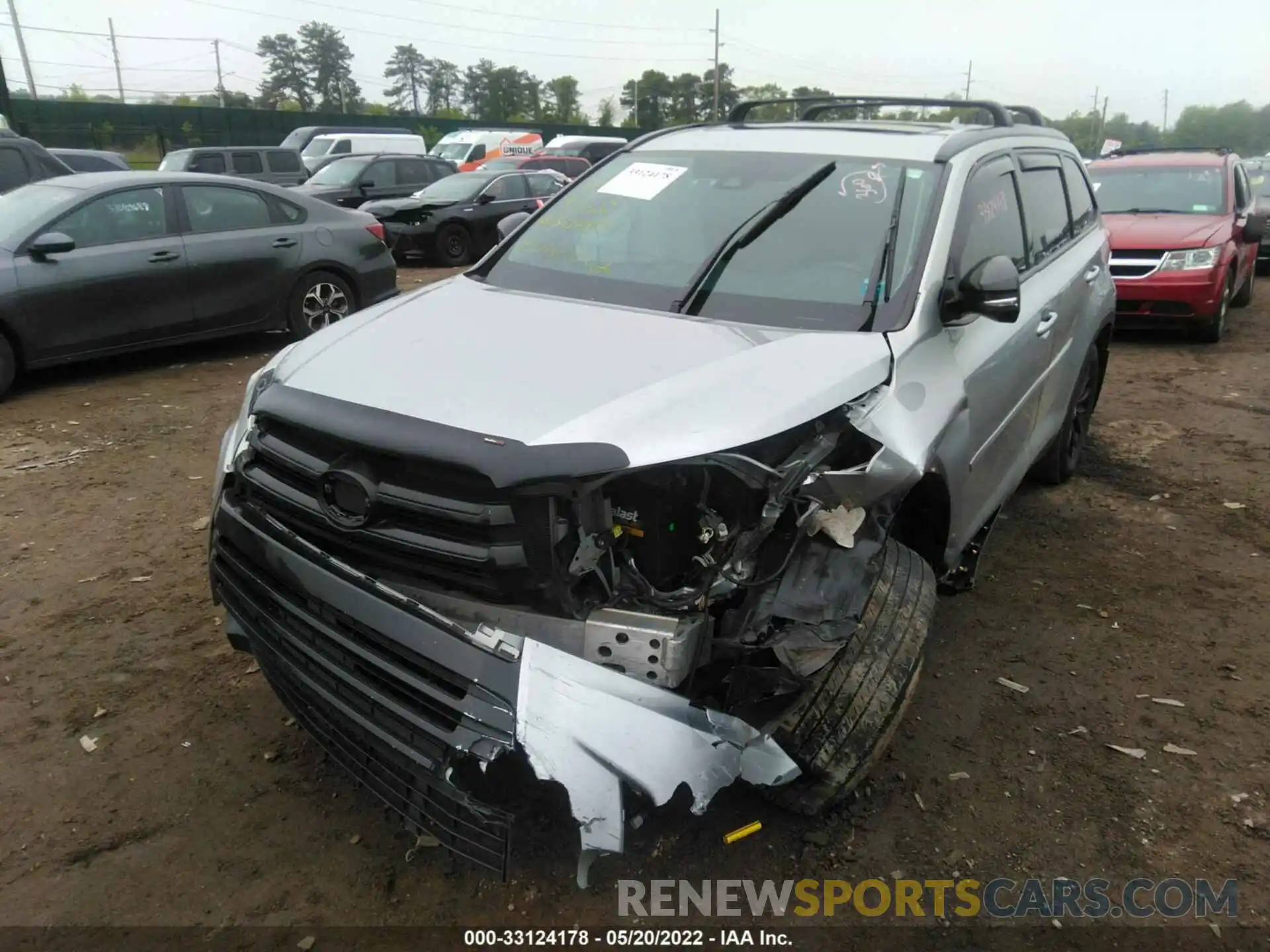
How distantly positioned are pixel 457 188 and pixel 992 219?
1216 cm

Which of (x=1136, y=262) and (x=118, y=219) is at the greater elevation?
(x=118, y=219)

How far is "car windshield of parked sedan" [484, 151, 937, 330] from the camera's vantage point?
3.01 m

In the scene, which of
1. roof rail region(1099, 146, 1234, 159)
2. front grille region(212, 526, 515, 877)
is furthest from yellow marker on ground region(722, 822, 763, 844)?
roof rail region(1099, 146, 1234, 159)

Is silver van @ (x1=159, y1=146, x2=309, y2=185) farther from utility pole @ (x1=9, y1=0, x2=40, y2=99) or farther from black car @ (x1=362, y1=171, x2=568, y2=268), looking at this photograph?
utility pole @ (x1=9, y1=0, x2=40, y2=99)

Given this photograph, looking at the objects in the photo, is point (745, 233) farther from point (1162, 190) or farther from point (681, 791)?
point (1162, 190)

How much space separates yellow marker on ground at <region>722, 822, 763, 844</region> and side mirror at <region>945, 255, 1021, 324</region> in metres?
1.68

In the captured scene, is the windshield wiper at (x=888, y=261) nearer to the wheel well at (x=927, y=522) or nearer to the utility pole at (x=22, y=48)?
the wheel well at (x=927, y=522)

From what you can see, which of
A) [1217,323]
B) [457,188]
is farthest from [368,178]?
[1217,323]

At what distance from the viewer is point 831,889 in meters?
2.44

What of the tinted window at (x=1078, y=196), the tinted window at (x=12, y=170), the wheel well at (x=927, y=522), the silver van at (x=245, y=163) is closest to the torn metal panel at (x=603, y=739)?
the wheel well at (x=927, y=522)

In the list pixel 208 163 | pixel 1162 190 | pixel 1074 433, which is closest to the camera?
pixel 1074 433

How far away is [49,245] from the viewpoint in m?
6.45

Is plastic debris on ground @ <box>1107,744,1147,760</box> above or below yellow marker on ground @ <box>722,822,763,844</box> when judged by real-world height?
below

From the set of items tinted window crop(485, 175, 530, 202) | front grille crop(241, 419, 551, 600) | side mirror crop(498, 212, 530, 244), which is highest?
side mirror crop(498, 212, 530, 244)
